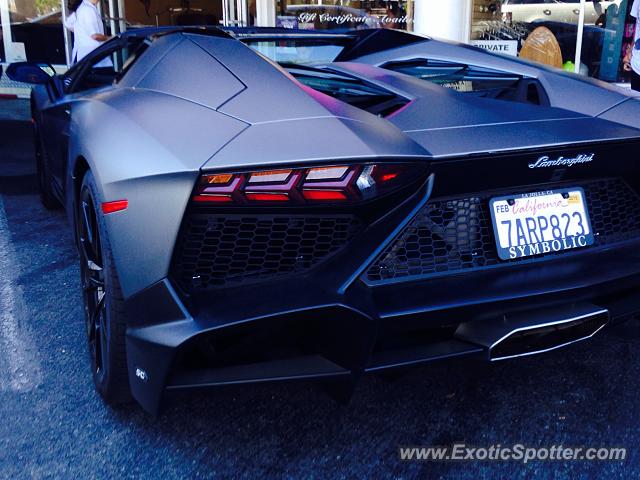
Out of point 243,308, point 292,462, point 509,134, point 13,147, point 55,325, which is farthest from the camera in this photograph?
point 13,147

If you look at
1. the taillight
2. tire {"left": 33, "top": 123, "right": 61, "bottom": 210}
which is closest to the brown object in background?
tire {"left": 33, "top": 123, "right": 61, "bottom": 210}

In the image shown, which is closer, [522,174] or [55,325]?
[522,174]

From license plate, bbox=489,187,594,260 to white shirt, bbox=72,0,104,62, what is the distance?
6047 mm

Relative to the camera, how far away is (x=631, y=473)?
197 cm

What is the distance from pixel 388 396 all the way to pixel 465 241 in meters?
0.71

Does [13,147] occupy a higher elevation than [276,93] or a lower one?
lower

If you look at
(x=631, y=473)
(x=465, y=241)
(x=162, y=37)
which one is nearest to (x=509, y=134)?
(x=465, y=241)

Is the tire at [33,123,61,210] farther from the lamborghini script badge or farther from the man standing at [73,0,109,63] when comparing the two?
the lamborghini script badge

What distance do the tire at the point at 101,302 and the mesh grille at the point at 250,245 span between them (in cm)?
32

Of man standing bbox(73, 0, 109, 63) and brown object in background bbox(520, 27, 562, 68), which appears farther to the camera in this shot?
brown object in background bbox(520, 27, 562, 68)

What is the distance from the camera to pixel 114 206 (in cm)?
193

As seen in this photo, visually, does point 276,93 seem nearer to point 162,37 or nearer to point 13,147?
point 162,37

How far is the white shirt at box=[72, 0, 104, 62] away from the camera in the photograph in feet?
23.1

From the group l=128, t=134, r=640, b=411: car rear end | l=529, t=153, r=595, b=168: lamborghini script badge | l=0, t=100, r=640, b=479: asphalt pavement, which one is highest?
l=529, t=153, r=595, b=168: lamborghini script badge
